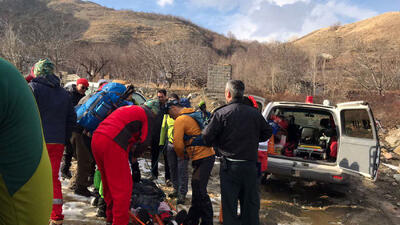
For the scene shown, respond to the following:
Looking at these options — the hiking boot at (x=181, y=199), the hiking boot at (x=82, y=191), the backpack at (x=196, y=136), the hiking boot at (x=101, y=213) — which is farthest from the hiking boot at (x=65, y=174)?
the backpack at (x=196, y=136)

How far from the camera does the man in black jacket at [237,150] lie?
2.96 meters

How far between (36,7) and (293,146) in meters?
83.8

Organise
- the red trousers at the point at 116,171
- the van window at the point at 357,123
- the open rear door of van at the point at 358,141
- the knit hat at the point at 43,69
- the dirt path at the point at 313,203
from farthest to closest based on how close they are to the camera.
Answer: the van window at the point at 357,123 → the open rear door of van at the point at 358,141 → the dirt path at the point at 313,203 → the knit hat at the point at 43,69 → the red trousers at the point at 116,171

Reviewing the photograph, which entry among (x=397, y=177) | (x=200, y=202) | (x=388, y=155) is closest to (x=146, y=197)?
(x=200, y=202)

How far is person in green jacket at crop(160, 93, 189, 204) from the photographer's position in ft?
→ 14.3

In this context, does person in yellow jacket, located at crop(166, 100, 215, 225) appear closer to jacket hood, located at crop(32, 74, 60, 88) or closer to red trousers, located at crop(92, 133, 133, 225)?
red trousers, located at crop(92, 133, 133, 225)

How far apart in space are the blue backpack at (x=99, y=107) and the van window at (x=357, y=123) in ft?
13.7

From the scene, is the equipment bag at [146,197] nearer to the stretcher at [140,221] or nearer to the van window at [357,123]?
the stretcher at [140,221]

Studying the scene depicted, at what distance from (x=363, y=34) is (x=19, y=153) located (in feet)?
232

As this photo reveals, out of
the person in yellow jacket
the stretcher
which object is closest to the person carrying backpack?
the stretcher

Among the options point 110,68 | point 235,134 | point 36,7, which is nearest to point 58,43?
point 110,68

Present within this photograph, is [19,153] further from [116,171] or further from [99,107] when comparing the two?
[99,107]

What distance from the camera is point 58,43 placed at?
2402 cm

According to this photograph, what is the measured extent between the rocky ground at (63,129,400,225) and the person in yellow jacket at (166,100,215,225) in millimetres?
790
